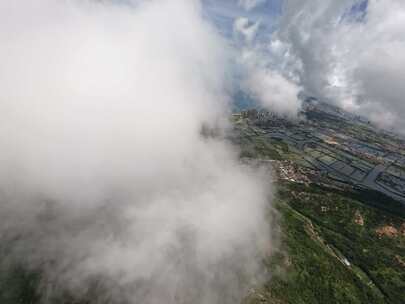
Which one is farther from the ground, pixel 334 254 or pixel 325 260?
pixel 325 260

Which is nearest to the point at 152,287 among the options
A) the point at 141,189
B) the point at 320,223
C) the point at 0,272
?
the point at 0,272

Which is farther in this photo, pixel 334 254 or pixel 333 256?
pixel 334 254

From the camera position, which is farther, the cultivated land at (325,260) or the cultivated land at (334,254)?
the cultivated land at (334,254)

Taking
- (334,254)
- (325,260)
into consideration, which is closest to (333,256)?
(334,254)

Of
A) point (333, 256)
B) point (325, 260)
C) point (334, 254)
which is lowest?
point (334, 254)

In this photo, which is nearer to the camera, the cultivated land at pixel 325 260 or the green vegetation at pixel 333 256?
the cultivated land at pixel 325 260

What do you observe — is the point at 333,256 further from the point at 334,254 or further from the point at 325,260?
the point at 325,260

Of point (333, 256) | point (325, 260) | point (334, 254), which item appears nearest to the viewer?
point (325, 260)

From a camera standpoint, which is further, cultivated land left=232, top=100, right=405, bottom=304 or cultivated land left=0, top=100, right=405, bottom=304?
cultivated land left=232, top=100, right=405, bottom=304

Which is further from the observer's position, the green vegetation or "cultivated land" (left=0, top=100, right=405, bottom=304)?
the green vegetation

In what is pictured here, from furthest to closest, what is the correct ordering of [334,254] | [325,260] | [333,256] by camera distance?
[334,254] → [333,256] → [325,260]

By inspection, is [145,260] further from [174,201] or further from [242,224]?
[242,224]
